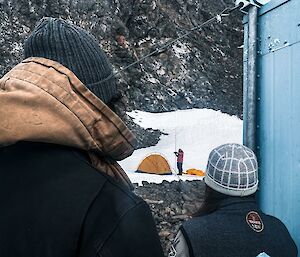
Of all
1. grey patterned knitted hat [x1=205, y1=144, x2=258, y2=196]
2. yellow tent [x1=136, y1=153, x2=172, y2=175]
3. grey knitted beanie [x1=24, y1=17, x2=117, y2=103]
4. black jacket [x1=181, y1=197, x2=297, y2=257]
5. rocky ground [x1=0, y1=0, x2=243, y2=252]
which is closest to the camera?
grey knitted beanie [x1=24, y1=17, x2=117, y2=103]

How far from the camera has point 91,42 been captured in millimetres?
1328

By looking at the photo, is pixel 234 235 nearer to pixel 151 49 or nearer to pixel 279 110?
pixel 279 110

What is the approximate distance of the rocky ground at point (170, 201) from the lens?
33.6 ft

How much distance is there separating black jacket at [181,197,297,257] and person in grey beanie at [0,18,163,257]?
69 cm

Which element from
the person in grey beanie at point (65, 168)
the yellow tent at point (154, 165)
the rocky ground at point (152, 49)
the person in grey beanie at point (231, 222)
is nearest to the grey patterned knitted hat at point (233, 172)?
the person in grey beanie at point (231, 222)

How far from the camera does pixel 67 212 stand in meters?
1.09

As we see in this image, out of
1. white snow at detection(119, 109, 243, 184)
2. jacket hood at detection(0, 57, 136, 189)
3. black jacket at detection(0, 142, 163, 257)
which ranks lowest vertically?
white snow at detection(119, 109, 243, 184)

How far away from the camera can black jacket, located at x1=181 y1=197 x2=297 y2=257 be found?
6.07 feet

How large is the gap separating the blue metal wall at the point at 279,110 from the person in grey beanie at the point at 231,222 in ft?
1.87

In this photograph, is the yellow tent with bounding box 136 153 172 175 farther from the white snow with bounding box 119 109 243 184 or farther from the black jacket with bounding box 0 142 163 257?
the black jacket with bounding box 0 142 163 257

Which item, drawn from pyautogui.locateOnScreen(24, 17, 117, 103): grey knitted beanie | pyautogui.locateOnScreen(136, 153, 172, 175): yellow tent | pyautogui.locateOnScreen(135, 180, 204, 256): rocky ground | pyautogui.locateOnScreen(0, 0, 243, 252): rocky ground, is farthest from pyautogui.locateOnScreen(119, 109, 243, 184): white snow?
pyautogui.locateOnScreen(24, 17, 117, 103): grey knitted beanie

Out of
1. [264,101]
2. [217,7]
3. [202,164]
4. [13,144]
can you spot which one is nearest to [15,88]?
[13,144]

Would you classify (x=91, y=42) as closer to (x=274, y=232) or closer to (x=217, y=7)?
(x=274, y=232)

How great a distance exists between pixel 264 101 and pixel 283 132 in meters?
0.31
